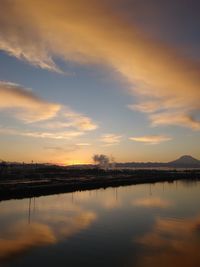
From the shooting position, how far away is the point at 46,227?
101ft

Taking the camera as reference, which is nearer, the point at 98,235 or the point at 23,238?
the point at 23,238

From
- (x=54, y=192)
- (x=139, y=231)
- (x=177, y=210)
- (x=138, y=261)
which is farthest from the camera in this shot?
(x=54, y=192)

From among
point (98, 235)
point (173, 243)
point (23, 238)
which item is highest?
point (98, 235)

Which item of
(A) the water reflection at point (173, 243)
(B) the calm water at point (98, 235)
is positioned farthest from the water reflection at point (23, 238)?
(A) the water reflection at point (173, 243)

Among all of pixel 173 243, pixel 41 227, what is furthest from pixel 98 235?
pixel 41 227

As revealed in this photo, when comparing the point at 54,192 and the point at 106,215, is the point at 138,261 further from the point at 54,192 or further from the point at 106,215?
the point at 54,192

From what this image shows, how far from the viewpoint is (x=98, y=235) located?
88.5ft

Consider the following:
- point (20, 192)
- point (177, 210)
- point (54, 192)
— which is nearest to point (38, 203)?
point (20, 192)

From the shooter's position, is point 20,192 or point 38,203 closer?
point 38,203

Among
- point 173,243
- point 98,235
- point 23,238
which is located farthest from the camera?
point 98,235

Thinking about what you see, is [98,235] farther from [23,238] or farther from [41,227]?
[41,227]

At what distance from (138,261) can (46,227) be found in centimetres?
1298

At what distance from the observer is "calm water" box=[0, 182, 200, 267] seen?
2097 cm

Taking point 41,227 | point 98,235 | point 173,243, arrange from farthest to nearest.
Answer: point 41,227
point 98,235
point 173,243
